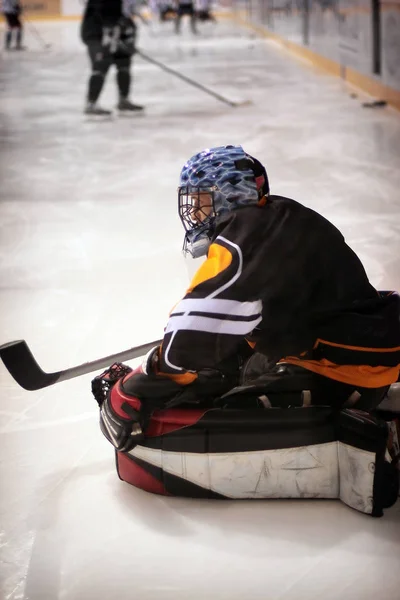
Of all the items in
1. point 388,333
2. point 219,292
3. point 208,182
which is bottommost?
point 388,333

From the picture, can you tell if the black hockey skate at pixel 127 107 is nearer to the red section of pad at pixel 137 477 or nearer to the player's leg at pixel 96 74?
the player's leg at pixel 96 74

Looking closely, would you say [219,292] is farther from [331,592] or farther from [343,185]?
[343,185]

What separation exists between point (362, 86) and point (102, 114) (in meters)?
1.81

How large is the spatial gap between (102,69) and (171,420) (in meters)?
5.13

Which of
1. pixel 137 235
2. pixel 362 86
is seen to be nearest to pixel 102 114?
pixel 362 86

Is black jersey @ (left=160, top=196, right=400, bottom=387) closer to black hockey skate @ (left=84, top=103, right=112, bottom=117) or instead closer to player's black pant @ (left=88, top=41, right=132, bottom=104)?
black hockey skate @ (left=84, top=103, right=112, bottom=117)

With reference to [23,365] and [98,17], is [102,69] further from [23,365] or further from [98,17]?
[23,365]

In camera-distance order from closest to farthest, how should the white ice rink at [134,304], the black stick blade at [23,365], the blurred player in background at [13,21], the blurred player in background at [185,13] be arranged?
1. the white ice rink at [134,304]
2. the black stick blade at [23,365]
3. the blurred player in background at [13,21]
4. the blurred player in background at [185,13]

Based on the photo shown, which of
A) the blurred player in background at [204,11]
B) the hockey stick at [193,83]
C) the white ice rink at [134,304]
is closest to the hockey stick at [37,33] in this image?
the hockey stick at [193,83]

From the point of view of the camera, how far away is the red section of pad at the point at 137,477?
5.44ft

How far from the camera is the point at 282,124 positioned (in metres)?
5.43

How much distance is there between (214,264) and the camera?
1.52 metres

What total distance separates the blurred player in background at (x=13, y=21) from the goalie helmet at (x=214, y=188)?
9.74 meters

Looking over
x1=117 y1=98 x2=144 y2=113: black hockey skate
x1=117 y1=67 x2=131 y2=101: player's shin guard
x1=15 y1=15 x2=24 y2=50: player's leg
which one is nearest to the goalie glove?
x1=117 y1=98 x2=144 y2=113: black hockey skate
